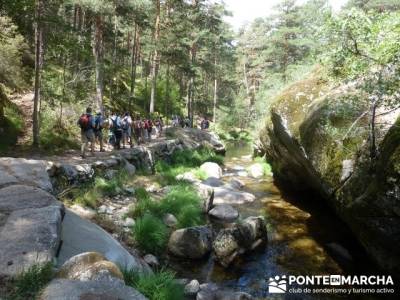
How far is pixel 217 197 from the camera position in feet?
44.9

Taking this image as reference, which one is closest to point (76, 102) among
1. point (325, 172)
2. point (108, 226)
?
point (108, 226)

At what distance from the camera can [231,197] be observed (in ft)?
44.8

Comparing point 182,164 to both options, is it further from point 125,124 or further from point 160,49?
point 160,49

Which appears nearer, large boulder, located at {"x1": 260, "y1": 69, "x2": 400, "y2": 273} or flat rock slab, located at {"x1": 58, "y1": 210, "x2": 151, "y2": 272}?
flat rock slab, located at {"x1": 58, "y1": 210, "x2": 151, "y2": 272}

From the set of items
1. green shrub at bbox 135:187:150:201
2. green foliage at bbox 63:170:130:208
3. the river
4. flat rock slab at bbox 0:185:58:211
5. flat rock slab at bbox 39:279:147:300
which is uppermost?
flat rock slab at bbox 0:185:58:211

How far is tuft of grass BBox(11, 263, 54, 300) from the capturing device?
11.6ft

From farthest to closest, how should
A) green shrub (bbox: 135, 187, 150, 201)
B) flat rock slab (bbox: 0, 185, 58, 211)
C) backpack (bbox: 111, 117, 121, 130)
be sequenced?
backpack (bbox: 111, 117, 121, 130) < green shrub (bbox: 135, 187, 150, 201) < flat rock slab (bbox: 0, 185, 58, 211)

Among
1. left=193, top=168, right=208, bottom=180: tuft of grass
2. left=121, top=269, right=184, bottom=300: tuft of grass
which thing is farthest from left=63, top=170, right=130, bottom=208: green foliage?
left=193, top=168, right=208, bottom=180: tuft of grass

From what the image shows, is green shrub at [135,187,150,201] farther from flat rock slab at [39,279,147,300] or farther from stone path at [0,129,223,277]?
flat rock slab at [39,279,147,300]

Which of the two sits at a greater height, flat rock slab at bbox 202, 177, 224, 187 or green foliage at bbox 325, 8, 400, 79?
green foliage at bbox 325, 8, 400, 79

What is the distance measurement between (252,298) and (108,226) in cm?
390

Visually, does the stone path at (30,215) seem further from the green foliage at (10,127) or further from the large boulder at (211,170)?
the large boulder at (211,170)

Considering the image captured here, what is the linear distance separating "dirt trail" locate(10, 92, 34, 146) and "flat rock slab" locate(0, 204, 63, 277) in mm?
8858

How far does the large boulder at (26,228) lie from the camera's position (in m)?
4.00
